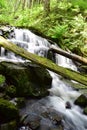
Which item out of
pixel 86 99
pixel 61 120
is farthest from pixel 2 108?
pixel 86 99

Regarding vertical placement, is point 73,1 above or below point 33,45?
above

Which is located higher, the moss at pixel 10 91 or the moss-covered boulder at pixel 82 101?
the moss at pixel 10 91

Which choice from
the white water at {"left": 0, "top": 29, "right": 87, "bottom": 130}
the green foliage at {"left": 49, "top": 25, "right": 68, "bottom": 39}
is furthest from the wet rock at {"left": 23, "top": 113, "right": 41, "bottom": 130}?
the green foliage at {"left": 49, "top": 25, "right": 68, "bottom": 39}

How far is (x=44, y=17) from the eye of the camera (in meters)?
16.5

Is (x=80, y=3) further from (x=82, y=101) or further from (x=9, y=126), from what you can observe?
(x=9, y=126)

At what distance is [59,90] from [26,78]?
1.59m

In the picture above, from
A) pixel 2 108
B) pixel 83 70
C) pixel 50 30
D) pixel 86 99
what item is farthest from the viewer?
pixel 50 30

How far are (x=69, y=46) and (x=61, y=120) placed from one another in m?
6.66

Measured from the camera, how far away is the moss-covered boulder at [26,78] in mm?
Answer: 8008

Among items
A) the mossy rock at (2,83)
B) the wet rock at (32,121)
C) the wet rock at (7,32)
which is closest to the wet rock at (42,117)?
the wet rock at (32,121)

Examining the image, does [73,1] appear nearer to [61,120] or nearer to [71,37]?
[71,37]

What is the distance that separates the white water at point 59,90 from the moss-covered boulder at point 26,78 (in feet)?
1.47

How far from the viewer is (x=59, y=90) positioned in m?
9.37

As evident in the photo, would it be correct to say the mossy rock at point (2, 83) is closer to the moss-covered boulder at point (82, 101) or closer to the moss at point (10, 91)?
the moss at point (10, 91)
